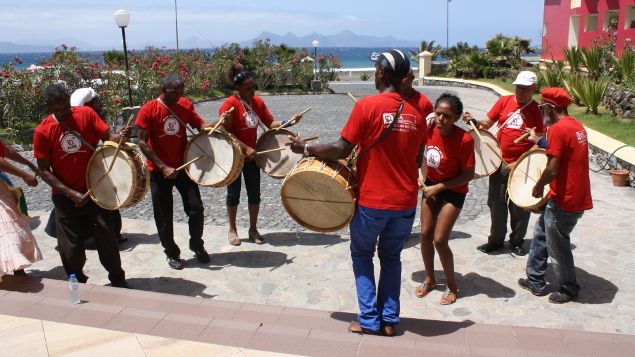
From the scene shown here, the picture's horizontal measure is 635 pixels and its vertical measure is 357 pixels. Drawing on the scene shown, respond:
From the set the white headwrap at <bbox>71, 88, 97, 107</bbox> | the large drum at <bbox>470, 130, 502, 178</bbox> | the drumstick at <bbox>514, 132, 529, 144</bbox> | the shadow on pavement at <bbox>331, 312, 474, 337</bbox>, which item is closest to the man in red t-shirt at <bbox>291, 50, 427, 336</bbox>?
the shadow on pavement at <bbox>331, 312, 474, 337</bbox>

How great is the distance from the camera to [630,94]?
12336mm

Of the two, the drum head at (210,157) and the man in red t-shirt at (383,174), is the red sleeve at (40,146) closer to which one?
the drum head at (210,157)

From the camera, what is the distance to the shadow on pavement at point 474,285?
4.93m

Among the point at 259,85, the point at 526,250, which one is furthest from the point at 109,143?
the point at 259,85

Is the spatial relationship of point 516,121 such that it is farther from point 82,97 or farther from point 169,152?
point 82,97

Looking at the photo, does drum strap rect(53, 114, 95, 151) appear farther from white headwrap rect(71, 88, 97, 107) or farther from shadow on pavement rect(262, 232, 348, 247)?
shadow on pavement rect(262, 232, 348, 247)

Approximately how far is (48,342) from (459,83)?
1081 inches

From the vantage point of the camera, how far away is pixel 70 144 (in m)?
4.68

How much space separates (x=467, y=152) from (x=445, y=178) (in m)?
0.27

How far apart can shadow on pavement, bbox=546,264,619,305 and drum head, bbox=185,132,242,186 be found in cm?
315

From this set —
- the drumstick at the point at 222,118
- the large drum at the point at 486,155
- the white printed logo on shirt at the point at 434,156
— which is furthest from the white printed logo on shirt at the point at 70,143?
the large drum at the point at 486,155

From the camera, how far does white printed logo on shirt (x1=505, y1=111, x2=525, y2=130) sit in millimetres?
5449

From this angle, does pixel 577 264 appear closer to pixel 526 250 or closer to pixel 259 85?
pixel 526 250

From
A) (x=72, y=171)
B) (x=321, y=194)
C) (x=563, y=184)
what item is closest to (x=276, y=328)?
(x=321, y=194)
